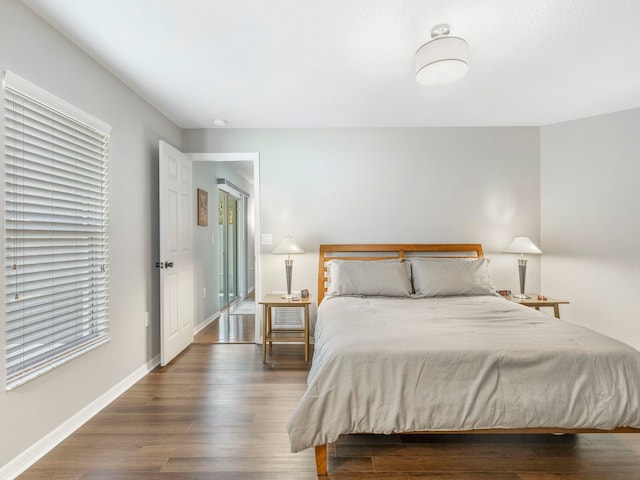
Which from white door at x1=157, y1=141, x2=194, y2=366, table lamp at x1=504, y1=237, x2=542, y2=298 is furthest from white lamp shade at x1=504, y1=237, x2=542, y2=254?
white door at x1=157, y1=141, x2=194, y2=366

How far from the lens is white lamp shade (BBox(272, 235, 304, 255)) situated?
3586 millimetres

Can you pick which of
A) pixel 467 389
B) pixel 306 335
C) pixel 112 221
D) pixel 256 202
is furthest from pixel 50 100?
pixel 467 389

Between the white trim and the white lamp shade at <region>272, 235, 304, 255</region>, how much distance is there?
1804mm

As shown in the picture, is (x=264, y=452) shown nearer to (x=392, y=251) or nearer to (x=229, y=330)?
(x=392, y=251)

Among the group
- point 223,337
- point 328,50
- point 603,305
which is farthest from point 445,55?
point 223,337

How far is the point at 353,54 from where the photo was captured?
2365 mm

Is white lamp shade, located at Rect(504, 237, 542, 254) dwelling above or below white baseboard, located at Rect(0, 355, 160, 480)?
above

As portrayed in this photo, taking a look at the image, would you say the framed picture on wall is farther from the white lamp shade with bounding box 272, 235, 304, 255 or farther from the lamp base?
the lamp base

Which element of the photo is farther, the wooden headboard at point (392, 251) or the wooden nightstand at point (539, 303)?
the wooden headboard at point (392, 251)

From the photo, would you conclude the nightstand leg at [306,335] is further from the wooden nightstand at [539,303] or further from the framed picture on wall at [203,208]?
the wooden nightstand at [539,303]

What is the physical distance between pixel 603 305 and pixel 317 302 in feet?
9.85

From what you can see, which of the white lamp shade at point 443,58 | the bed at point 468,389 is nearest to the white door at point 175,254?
the bed at point 468,389

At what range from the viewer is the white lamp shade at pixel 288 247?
11.8ft

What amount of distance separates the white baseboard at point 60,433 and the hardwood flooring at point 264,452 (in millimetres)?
43
